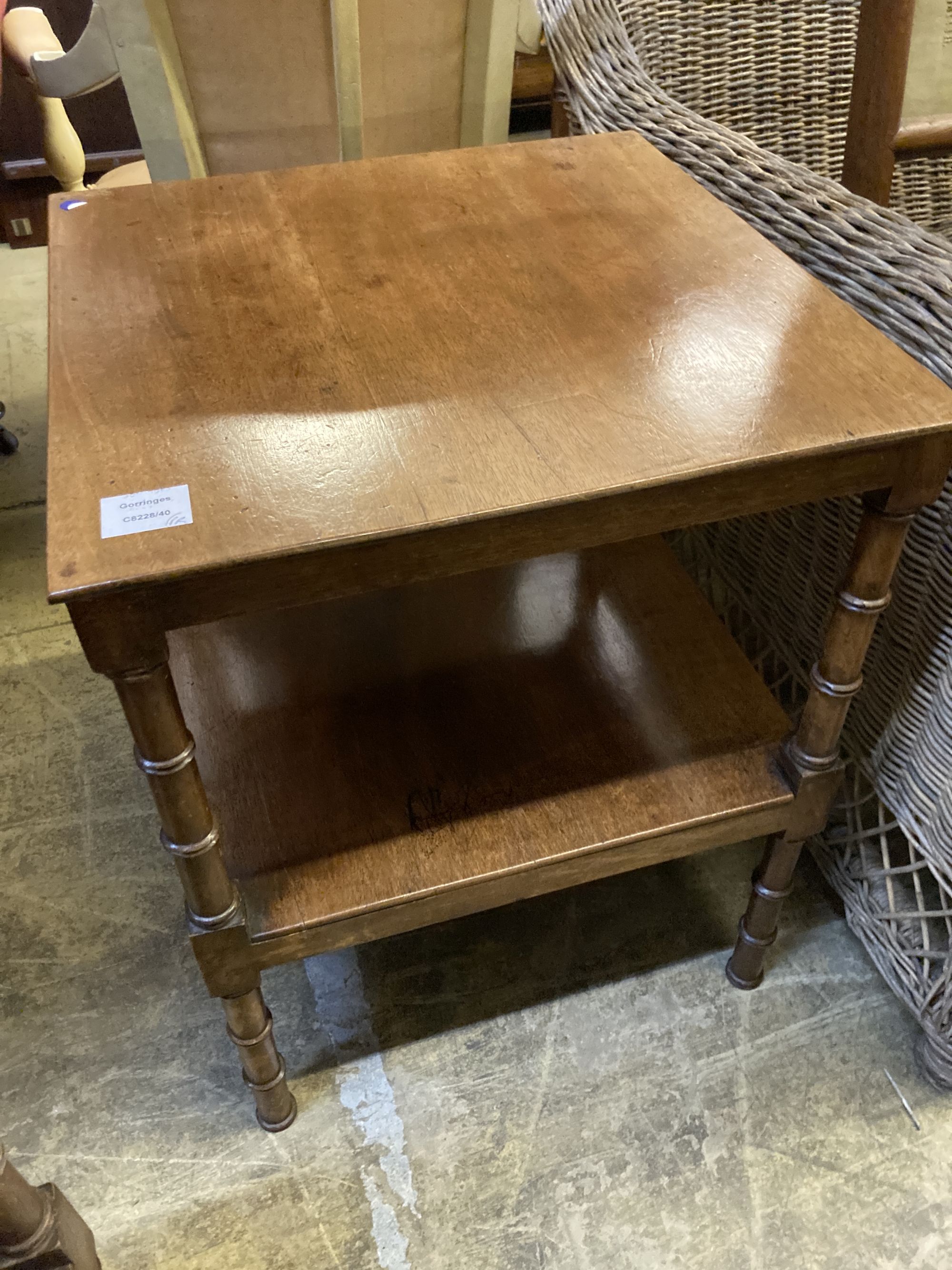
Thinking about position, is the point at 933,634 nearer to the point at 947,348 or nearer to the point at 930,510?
the point at 930,510

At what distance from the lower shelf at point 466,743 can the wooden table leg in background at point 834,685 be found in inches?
1.4

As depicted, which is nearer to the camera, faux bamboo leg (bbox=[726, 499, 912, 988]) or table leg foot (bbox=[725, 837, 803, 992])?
faux bamboo leg (bbox=[726, 499, 912, 988])

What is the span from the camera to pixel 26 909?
112cm

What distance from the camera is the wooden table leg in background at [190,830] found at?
22.6 inches

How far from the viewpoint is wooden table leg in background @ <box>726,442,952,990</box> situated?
680 mm

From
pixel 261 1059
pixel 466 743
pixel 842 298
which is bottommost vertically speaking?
pixel 261 1059

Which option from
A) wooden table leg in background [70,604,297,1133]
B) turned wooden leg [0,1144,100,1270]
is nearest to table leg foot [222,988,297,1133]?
wooden table leg in background [70,604,297,1133]

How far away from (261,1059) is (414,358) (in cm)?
60

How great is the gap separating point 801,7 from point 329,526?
112 centimetres

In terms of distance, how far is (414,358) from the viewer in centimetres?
71

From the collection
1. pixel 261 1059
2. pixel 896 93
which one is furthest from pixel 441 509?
pixel 896 93

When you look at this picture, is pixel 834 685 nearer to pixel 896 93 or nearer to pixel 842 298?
pixel 842 298

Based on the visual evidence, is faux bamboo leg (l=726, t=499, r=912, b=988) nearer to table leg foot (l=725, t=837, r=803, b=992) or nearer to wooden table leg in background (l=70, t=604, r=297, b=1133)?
table leg foot (l=725, t=837, r=803, b=992)

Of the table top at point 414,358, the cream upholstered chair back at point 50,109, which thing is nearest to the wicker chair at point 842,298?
the table top at point 414,358
